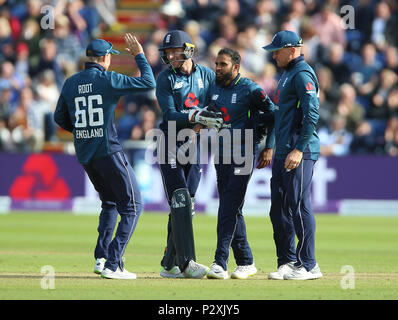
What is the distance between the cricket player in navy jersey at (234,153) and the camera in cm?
912

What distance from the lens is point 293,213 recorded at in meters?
8.99

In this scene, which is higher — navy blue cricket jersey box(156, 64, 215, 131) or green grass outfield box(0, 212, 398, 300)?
navy blue cricket jersey box(156, 64, 215, 131)

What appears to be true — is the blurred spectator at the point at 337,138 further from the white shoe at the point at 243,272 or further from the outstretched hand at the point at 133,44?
the outstretched hand at the point at 133,44

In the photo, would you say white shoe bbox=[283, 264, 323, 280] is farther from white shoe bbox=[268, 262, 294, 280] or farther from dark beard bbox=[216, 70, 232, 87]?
dark beard bbox=[216, 70, 232, 87]

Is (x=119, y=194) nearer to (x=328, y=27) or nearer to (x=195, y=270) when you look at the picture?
(x=195, y=270)

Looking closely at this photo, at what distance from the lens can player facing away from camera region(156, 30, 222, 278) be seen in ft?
30.2

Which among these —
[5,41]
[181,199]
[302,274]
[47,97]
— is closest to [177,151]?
[181,199]

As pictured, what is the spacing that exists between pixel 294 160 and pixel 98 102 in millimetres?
2072

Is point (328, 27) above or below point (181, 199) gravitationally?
above

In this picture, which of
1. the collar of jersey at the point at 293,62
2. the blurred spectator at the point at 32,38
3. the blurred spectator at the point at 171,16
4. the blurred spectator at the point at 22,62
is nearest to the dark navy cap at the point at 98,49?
the collar of jersey at the point at 293,62

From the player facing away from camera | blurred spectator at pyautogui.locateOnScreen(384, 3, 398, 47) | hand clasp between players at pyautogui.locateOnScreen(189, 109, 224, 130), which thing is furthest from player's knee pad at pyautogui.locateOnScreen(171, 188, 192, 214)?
blurred spectator at pyautogui.locateOnScreen(384, 3, 398, 47)

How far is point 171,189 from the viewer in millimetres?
9273

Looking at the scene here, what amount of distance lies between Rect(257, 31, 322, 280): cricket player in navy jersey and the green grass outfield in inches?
12.6
